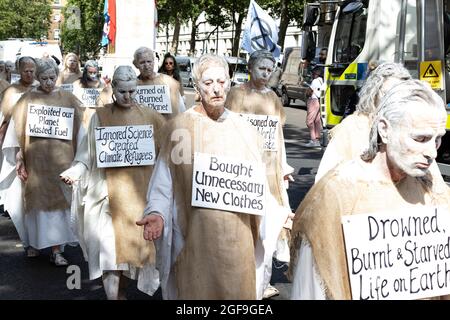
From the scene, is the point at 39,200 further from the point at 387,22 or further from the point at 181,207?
the point at 387,22

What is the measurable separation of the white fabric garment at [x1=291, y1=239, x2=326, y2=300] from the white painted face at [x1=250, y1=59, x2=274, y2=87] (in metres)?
3.69

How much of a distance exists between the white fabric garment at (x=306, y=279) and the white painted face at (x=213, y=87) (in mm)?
1444

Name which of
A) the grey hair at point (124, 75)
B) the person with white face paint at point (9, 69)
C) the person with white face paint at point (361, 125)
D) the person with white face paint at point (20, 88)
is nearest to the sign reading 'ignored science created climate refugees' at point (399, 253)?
the person with white face paint at point (361, 125)

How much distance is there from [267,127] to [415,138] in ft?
12.4

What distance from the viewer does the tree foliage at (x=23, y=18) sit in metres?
85.8

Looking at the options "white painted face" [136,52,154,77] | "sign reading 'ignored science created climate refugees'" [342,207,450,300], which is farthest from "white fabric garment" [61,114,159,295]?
"sign reading 'ignored science created climate refugees'" [342,207,450,300]

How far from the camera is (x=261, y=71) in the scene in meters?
6.40

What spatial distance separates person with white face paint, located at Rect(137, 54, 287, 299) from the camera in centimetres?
399

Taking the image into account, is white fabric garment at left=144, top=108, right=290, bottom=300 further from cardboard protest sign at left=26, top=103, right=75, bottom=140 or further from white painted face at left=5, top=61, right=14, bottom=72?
white painted face at left=5, top=61, right=14, bottom=72

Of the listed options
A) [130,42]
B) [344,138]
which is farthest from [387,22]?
[130,42]

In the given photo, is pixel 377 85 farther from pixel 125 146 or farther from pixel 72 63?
pixel 72 63

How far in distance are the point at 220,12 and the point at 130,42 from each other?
3950 cm

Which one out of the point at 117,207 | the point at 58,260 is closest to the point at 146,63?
the point at 58,260

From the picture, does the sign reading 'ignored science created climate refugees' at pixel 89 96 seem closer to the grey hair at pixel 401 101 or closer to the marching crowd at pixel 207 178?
the marching crowd at pixel 207 178
